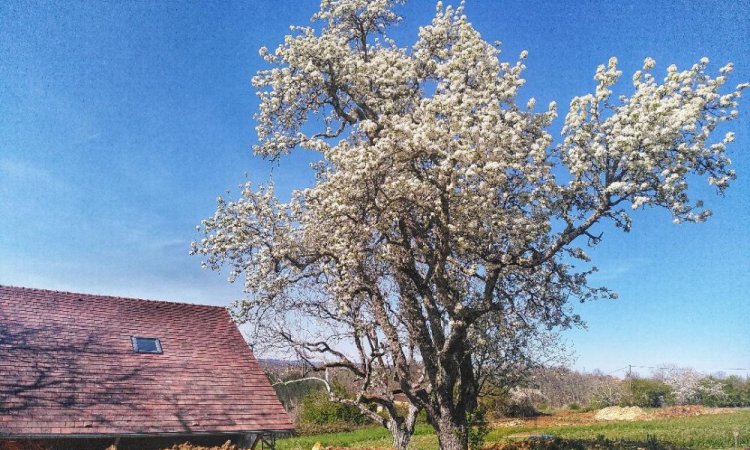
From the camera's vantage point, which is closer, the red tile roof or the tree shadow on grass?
the red tile roof

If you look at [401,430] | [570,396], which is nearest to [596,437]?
[401,430]

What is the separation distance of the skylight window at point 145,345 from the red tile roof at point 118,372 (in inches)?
9.6

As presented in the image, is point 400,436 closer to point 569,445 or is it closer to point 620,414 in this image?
point 569,445

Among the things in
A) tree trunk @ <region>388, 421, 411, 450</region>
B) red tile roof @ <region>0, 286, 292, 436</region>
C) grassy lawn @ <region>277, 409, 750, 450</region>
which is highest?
red tile roof @ <region>0, 286, 292, 436</region>

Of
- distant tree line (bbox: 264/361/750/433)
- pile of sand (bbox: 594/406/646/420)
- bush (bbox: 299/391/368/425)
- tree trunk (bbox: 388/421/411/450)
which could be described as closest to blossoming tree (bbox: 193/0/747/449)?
tree trunk (bbox: 388/421/411/450)

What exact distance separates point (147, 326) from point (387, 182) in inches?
497

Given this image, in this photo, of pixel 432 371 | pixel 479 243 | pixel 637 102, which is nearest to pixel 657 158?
pixel 637 102

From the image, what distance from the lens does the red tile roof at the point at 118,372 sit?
15.4 m

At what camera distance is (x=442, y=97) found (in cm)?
1249

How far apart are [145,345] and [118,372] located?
2.07m

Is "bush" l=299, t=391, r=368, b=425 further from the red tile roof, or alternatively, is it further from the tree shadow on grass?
the tree shadow on grass

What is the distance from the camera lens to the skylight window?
63.1 feet

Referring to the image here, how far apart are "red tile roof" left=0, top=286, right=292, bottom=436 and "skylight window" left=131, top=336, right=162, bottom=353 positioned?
0.24m

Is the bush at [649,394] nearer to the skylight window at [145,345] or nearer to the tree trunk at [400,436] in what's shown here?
the tree trunk at [400,436]
